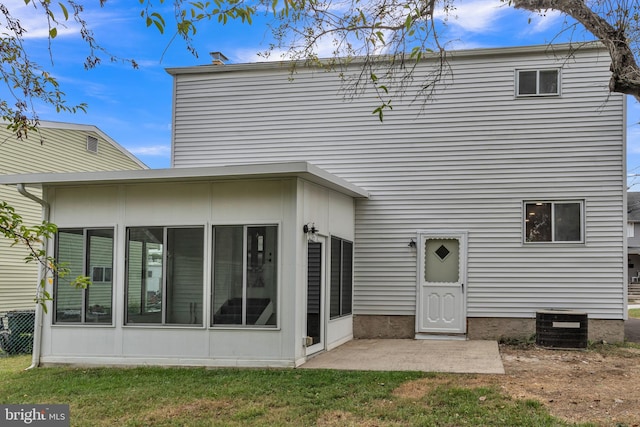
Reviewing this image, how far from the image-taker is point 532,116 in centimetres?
1070

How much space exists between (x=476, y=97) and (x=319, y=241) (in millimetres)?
4292

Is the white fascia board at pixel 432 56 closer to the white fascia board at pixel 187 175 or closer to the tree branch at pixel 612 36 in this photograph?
the white fascia board at pixel 187 175

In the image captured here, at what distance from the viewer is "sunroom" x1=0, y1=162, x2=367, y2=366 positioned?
26.9 feet

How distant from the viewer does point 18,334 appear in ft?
34.7

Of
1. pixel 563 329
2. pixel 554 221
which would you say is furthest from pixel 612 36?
pixel 563 329

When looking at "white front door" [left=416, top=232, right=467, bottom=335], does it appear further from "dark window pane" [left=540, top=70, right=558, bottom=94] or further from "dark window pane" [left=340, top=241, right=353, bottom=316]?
"dark window pane" [left=540, top=70, right=558, bottom=94]

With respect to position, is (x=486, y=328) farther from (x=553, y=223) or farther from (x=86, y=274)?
(x=86, y=274)

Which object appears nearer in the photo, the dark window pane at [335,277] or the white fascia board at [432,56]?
the dark window pane at [335,277]

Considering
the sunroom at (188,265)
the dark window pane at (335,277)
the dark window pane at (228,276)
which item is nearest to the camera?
the sunroom at (188,265)

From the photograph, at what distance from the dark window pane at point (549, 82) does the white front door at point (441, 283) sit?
3.01 meters

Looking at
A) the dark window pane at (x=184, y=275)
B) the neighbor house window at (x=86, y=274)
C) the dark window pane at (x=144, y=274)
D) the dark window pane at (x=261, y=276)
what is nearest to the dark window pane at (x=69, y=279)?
the neighbor house window at (x=86, y=274)

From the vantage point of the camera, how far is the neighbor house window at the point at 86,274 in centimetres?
876

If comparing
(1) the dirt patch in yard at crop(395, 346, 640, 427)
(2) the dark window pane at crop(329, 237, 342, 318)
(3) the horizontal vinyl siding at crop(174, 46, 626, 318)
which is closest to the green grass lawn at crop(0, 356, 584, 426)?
(1) the dirt patch in yard at crop(395, 346, 640, 427)

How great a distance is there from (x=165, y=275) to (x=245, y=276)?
1.24m
